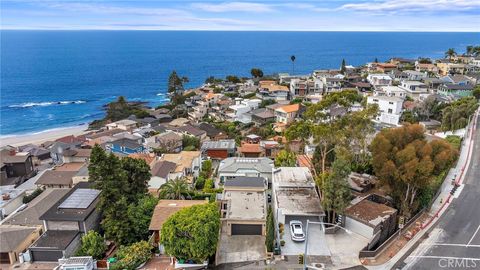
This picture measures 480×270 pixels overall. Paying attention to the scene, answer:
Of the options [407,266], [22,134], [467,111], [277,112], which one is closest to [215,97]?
[277,112]

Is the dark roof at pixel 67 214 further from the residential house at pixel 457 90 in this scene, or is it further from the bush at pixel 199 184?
the residential house at pixel 457 90

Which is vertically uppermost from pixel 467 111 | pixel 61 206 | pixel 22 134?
pixel 467 111

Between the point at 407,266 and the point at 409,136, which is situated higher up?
the point at 409,136

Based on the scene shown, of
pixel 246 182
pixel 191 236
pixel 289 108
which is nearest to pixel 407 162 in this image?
A: pixel 246 182

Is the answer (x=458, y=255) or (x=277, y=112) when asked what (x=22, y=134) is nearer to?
(x=277, y=112)

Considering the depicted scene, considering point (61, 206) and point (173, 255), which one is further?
point (61, 206)

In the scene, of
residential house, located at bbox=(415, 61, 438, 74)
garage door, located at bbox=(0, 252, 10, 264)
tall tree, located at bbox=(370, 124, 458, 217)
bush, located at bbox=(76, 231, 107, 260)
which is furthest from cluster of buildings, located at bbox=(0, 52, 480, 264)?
residential house, located at bbox=(415, 61, 438, 74)

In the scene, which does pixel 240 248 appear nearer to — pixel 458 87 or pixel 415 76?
pixel 458 87
